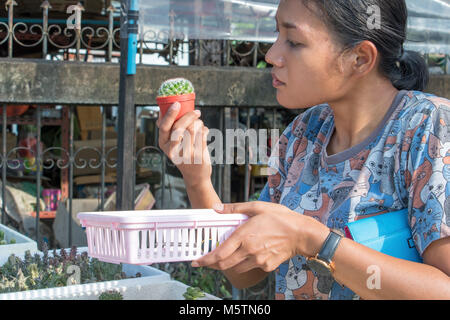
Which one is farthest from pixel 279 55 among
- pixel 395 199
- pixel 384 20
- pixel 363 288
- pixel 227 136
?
pixel 227 136

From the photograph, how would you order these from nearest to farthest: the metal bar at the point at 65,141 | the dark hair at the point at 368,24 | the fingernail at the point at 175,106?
the dark hair at the point at 368,24 < the fingernail at the point at 175,106 < the metal bar at the point at 65,141

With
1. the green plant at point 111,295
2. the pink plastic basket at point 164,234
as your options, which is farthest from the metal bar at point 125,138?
the pink plastic basket at point 164,234

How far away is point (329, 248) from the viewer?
4.03 ft

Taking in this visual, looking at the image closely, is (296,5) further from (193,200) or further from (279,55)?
(193,200)

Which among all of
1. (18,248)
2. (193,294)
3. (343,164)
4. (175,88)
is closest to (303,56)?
(343,164)

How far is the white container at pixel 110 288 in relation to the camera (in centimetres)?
215

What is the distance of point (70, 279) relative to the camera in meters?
2.44

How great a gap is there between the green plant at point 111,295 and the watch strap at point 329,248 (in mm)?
1202

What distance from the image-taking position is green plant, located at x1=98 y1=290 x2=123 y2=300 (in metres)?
2.20

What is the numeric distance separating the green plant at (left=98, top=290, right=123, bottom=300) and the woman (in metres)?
0.69

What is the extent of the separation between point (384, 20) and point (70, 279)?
1.72 metres

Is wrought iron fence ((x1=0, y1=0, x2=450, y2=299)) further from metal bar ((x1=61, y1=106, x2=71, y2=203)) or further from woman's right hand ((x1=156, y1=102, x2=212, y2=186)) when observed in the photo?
woman's right hand ((x1=156, y1=102, x2=212, y2=186))
